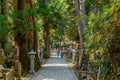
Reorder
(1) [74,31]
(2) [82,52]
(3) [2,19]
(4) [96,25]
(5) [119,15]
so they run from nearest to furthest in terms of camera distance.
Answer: (5) [119,15] → (4) [96,25] → (3) [2,19] → (2) [82,52] → (1) [74,31]

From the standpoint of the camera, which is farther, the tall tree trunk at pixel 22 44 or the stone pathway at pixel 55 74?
the tall tree trunk at pixel 22 44

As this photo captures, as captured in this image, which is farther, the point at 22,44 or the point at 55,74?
the point at 22,44

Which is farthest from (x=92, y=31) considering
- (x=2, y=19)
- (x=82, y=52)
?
(x=82, y=52)

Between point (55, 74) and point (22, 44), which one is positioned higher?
point (22, 44)

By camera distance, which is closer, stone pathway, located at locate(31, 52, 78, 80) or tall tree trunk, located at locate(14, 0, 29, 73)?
stone pathway, located at locate(31, 52, 78, 80)

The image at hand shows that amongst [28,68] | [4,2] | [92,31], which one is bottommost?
[28,68]

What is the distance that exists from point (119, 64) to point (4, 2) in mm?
14036

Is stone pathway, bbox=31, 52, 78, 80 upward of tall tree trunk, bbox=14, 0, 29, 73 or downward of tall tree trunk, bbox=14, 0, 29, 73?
downward

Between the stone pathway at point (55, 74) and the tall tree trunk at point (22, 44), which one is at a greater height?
the tall tree trunk at point (22, 44)

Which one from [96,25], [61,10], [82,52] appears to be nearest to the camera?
[96,25]

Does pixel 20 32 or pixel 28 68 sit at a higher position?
pixel 20 32

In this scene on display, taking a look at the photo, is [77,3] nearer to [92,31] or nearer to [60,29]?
[92,31]

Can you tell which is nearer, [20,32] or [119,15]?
[119,15]

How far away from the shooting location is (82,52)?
92.2 ft
